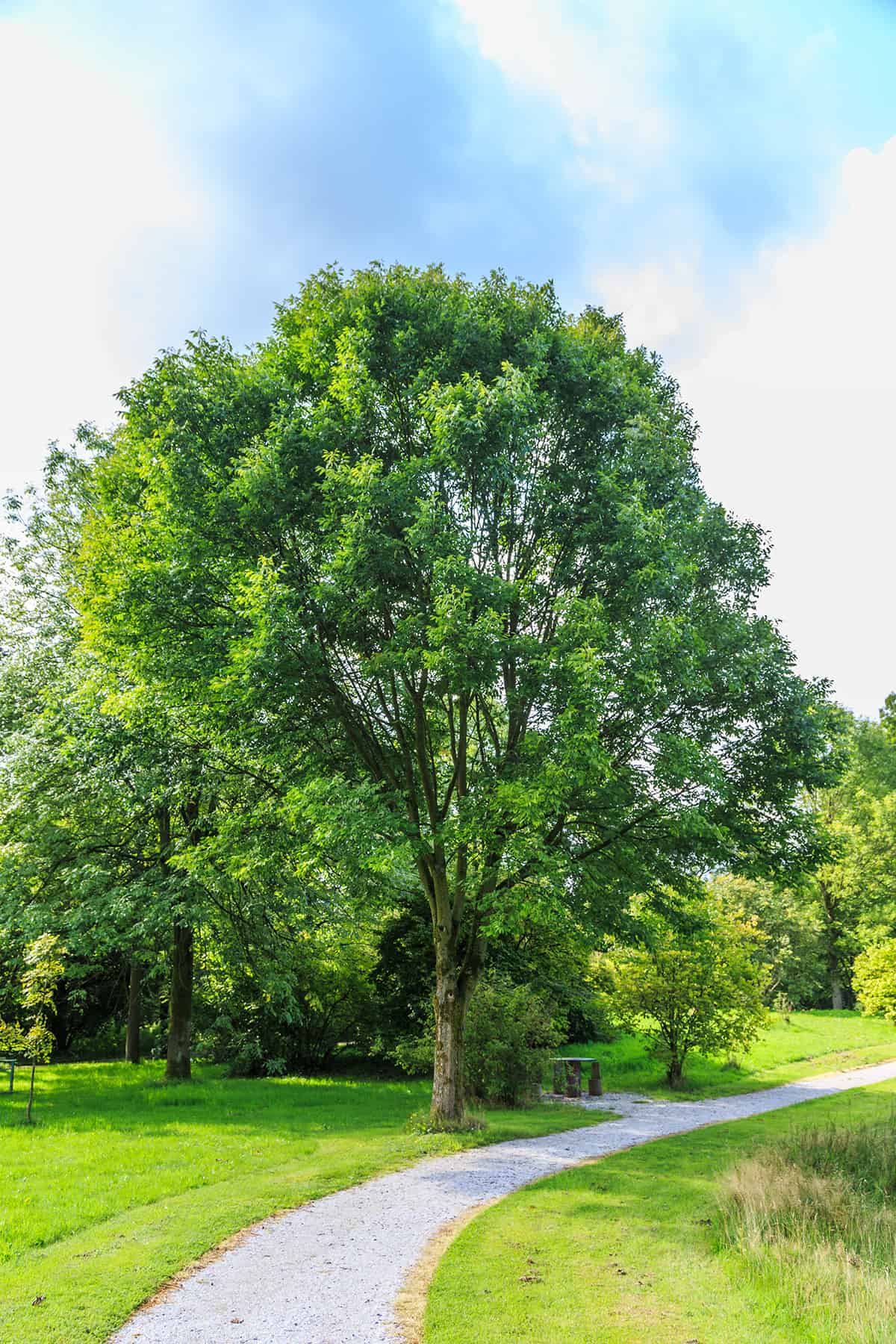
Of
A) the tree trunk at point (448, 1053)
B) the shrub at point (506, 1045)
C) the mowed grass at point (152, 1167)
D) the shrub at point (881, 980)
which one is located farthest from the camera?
the shrub at point (881, 980)

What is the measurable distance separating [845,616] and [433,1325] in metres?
16.8

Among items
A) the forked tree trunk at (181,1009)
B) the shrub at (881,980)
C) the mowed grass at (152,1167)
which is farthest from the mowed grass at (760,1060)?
the forked tree trunk at (181,1009)

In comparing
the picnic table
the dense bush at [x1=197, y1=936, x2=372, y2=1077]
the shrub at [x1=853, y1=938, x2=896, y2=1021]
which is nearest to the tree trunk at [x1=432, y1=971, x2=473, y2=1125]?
the picnic table

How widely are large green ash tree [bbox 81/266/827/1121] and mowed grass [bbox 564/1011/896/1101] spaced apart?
955 cm

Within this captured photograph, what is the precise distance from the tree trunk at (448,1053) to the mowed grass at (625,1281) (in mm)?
3833

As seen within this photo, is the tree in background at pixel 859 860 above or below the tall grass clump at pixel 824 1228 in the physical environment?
above

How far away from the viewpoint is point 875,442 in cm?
1308

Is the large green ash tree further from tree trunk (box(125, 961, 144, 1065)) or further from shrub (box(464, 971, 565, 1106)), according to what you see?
tree trunk (box(125, 961, 144, 1065))

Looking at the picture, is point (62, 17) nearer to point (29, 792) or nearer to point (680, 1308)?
point (680, 1308)

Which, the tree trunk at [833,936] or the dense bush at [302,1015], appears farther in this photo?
the tree trunk at [833,936]

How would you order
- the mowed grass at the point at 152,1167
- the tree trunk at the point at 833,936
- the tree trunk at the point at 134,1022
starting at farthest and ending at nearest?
the tree trunk at the point at 833,936
the tree trunk at the point at 134,1022
the mowed grass at the point at 152,1167

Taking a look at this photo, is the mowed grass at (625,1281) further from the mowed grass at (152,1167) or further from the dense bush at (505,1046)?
the dense bush at (505,1046)

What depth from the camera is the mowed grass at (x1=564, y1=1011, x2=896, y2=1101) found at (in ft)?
71.1

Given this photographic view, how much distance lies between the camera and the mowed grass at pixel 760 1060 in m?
21.7
